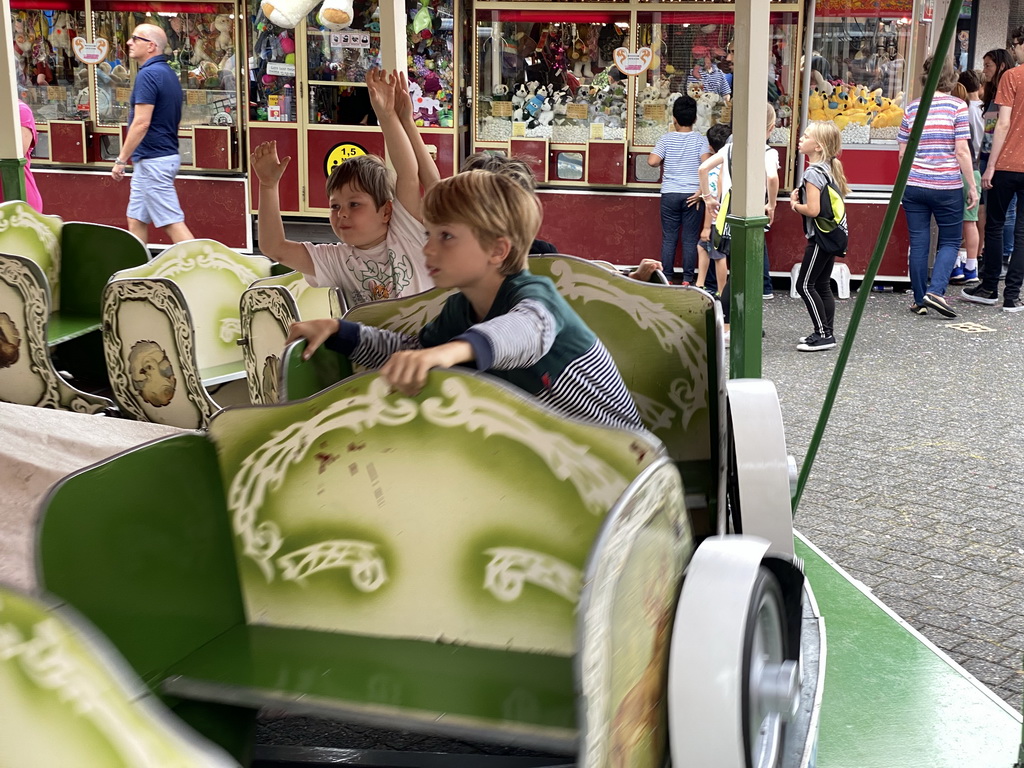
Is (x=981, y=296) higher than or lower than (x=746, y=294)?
lower

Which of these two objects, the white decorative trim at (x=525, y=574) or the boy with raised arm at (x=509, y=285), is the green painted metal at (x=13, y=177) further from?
the white decorative trim at (x=525, y=574)

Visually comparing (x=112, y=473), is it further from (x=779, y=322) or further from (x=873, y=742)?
(x=779, y=322)

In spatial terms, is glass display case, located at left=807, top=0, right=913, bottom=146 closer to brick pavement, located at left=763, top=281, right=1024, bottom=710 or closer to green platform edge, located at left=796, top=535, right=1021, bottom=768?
brick pavement, located at left=763, top=281, right=1024, bottom=710

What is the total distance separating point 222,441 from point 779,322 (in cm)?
619

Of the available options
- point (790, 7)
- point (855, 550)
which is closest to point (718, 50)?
point (790, 7)

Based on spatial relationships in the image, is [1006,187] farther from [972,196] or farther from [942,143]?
[942,143]

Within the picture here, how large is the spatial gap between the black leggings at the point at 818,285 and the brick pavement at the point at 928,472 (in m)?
0.23

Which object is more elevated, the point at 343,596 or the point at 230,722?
the point at 343,596

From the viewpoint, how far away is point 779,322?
26.1 feet

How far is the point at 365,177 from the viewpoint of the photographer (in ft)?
11.2

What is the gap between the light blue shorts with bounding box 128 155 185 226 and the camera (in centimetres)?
779

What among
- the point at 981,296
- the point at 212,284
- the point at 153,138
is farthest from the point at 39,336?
the point at 981,296

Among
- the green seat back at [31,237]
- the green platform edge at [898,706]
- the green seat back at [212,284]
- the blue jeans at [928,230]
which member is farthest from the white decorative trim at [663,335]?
the blue jeans at [928,230]

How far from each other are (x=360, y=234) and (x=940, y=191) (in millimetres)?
5753
